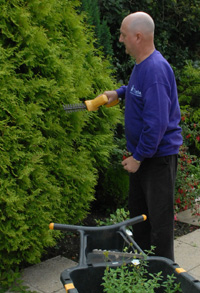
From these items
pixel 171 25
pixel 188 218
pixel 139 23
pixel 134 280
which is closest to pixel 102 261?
pixel 134 280

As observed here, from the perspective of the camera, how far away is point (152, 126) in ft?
8.30

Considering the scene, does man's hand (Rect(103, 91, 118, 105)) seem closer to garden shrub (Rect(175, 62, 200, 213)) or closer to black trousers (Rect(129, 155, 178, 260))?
black trousers (Rect(129, 155, 178, 260))

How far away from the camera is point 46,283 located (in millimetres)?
3277

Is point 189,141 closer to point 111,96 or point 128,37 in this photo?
point 111,96

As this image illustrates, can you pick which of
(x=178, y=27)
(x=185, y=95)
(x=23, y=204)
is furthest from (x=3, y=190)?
(x=178, y=27)

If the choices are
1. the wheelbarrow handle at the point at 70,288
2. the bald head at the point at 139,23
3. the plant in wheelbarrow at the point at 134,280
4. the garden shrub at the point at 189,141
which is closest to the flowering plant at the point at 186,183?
the garden shrub at the point at 189,141

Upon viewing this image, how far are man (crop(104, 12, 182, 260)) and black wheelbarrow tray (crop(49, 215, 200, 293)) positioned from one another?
0.66 metres

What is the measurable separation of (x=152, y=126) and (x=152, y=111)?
97mm

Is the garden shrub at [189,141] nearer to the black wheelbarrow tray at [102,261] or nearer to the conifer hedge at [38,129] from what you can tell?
the conifer hedge at [38,129]

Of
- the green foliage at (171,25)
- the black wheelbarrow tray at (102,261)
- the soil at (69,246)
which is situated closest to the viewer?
the black wheelbarrow tray at (102,261)

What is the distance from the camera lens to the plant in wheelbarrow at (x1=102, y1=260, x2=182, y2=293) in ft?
5.81

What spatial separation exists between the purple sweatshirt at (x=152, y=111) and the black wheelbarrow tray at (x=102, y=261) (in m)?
0.65

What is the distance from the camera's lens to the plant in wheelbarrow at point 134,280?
1.77 meters

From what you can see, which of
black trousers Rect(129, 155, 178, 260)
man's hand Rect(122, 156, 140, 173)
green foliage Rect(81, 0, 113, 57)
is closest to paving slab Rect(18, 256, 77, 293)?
black trousers Rect(129, 155, 178, 260)
